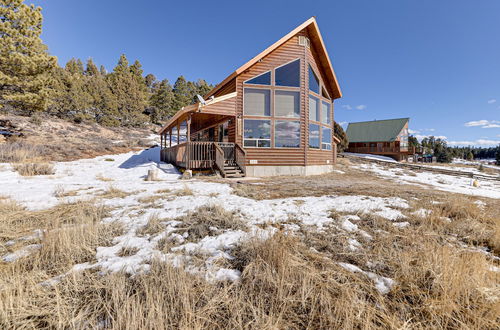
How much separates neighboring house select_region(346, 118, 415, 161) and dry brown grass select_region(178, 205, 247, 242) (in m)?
38.9

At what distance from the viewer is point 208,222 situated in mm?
3295

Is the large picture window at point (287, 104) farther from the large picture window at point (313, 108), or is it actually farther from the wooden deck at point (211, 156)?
the wooden deck at point (211, 156)

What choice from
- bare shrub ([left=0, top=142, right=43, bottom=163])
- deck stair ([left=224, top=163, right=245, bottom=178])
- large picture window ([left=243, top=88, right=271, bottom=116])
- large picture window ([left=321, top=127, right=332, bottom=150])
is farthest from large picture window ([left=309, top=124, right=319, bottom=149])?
bare shrub ([left=0, top=142, right=43, bottom=163])

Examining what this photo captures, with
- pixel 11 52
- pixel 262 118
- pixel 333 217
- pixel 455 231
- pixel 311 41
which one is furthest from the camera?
pixel 11 52

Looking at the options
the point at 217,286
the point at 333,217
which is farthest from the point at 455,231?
the point at 217,286

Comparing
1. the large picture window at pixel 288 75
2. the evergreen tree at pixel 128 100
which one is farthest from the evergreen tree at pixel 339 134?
the evergreen tree at pixel 128 100

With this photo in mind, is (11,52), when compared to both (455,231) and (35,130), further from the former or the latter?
(455,231)

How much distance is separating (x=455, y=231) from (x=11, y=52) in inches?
944

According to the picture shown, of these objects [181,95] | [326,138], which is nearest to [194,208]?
[326,138]

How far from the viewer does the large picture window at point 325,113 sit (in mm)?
13163

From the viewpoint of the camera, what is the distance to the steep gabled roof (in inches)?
417

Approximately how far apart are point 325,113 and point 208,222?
1282cm

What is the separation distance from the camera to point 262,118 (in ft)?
36.3

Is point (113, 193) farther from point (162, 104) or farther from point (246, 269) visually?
point (162, 104)
